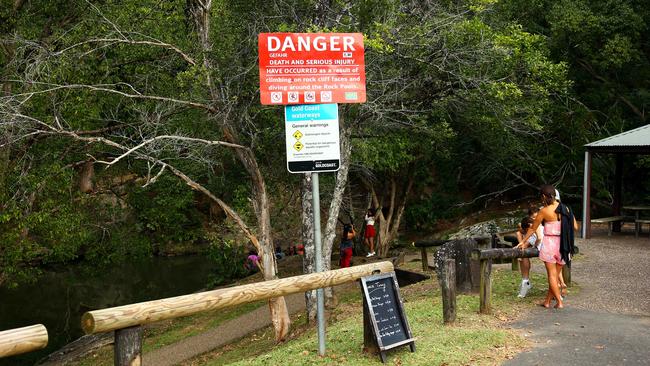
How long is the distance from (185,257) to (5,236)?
61.0ft

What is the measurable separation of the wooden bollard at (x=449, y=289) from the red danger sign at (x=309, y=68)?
232 cm

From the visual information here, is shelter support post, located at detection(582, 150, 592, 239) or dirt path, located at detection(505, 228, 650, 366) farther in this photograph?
shelter support post, located at detection(582, 150, 592, 239)

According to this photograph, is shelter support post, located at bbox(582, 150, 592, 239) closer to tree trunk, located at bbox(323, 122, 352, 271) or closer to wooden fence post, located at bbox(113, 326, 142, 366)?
tree trunk, located at bbox(323, 122, 352, 271)

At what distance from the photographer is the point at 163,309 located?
504 centimetres

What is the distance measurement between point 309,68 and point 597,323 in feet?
15.4

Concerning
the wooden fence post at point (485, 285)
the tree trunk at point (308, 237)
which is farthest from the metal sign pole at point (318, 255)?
the tree trunk at point (308, 237)

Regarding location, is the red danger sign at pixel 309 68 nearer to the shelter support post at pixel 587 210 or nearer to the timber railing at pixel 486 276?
the timber railing at pixel 486 276

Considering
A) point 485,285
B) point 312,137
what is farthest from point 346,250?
point 312,137

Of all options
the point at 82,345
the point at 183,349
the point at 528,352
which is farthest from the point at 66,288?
the point at 528,352

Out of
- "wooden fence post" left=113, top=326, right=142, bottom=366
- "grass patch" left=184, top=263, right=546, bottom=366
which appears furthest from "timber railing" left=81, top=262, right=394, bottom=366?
"grass patch" left=184, top=263, right=546, bottom=366

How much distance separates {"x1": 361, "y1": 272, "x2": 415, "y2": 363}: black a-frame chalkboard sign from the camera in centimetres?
655

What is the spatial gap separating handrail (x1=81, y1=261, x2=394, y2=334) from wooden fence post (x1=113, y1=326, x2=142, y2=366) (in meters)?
0.07

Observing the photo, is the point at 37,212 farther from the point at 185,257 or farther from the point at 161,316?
the point at 185,257

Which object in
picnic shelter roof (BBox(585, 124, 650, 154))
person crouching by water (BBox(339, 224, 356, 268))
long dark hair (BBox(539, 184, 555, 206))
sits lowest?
person crouching by water (BBox(339, 224, 356, 268))
